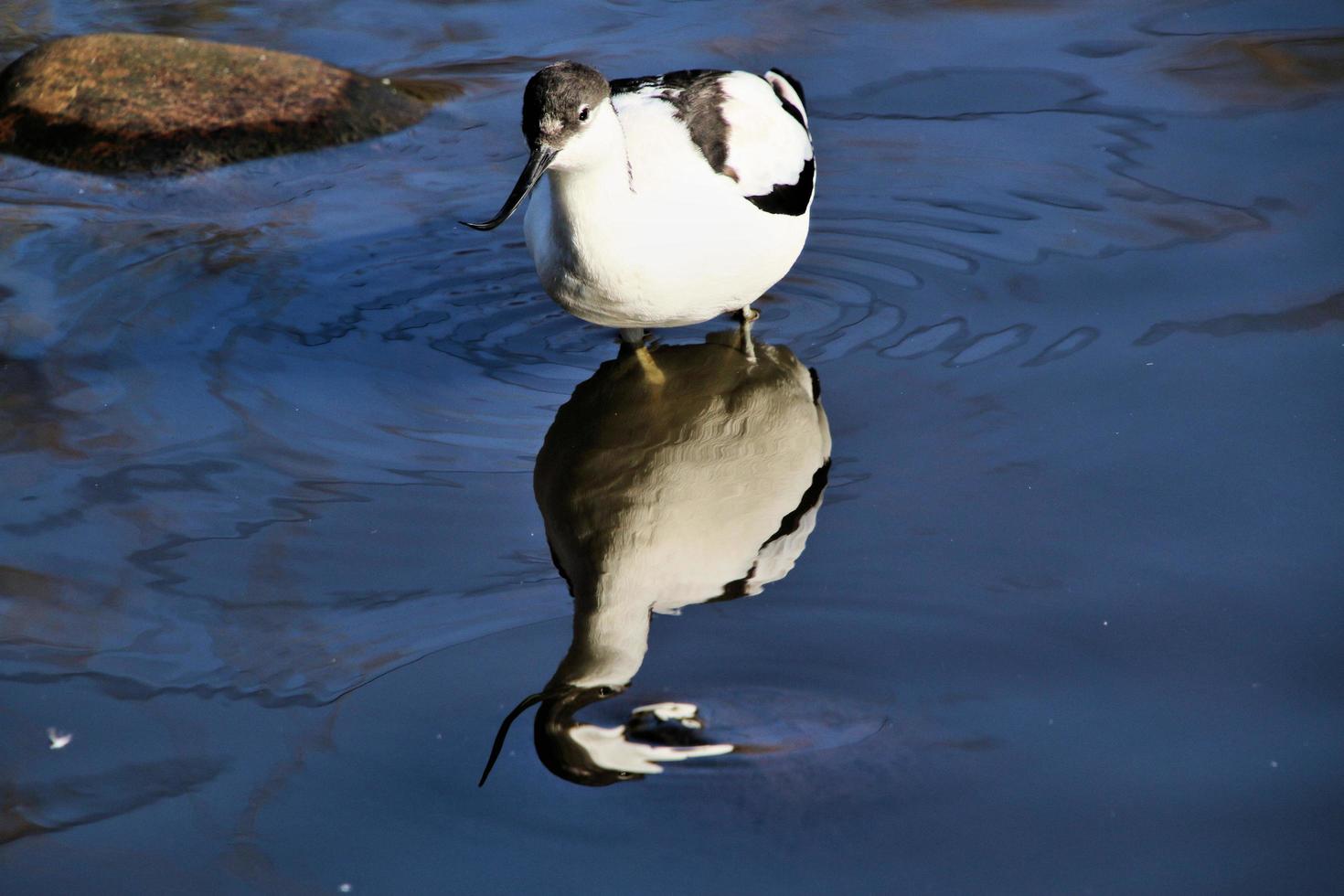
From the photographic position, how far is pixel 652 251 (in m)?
4.03

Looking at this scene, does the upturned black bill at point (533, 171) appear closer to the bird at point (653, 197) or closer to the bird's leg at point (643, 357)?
the bird at point (653, 197)

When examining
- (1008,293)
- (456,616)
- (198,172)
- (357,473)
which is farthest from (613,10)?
(456,616)

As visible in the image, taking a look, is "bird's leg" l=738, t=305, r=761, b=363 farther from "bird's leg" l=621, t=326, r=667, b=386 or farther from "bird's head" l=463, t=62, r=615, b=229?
"bird's head" l=463, t=62, r=615, b=229

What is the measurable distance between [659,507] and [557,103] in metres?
1.09

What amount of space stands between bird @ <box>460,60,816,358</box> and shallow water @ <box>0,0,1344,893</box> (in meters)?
0.44

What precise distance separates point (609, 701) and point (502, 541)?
2.48 ft

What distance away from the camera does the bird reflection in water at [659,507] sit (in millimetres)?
3164

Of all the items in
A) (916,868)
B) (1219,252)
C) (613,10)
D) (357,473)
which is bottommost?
(916,868)

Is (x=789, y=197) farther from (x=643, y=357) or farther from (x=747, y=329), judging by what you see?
(x=643, y=357)

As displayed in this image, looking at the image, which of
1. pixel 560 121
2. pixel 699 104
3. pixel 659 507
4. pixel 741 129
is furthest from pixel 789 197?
pixel 659 507

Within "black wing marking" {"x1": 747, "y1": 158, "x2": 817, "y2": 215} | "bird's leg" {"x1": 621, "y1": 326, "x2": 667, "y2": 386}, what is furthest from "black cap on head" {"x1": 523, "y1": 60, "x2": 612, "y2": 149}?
"bird's leg" {"x1": 621, "y1": 326, "x2": 667, "y2": 386}

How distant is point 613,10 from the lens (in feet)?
24.8

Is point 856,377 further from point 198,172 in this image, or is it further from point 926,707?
point 198,172

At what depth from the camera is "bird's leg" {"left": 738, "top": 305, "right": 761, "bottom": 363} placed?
4734 millimetres
